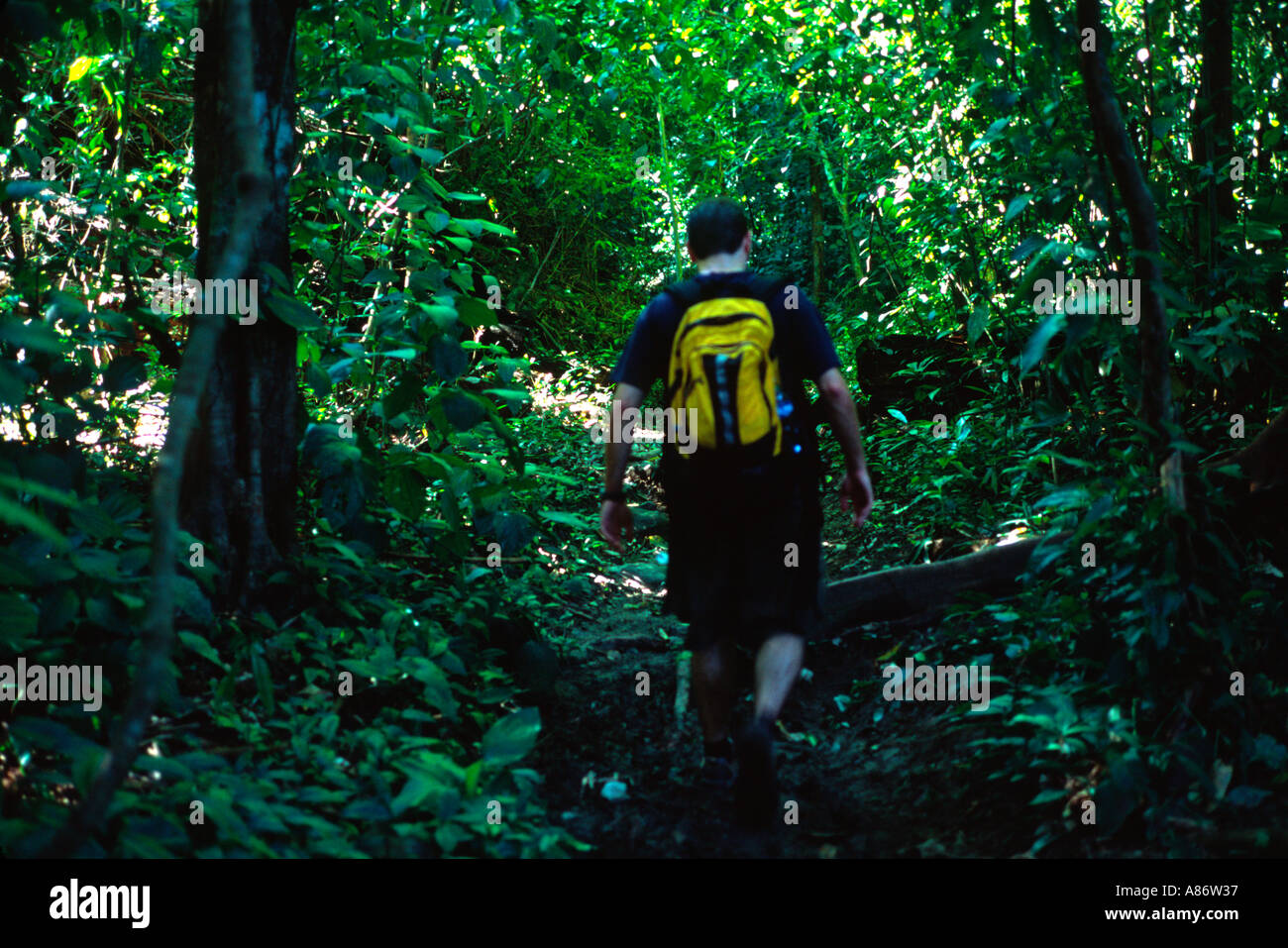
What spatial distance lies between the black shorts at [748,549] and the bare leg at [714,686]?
0.05 metres

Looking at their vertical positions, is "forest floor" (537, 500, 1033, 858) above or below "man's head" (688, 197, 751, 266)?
below

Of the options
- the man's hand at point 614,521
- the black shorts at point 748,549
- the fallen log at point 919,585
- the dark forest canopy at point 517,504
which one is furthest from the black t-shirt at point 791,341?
the fallen log at point 919,585

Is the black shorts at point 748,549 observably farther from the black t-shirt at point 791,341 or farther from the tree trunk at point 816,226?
the tree trunk at point 816,226

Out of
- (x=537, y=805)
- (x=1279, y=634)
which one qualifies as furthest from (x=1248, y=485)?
(x=537, y=805)

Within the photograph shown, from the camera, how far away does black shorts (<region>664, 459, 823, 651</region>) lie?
339 centimetres

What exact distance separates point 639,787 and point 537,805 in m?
0.52

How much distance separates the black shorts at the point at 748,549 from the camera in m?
3.39

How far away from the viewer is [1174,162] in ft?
14.1

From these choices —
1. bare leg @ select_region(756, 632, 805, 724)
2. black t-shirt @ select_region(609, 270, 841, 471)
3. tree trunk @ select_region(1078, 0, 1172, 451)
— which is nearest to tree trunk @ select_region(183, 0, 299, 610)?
black t-shirt @ select_region(609, 270, 841, 471)

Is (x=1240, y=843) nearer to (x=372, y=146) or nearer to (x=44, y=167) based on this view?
(x=372, y=146)

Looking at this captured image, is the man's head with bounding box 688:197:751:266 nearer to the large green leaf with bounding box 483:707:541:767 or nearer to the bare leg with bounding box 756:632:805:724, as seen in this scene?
the bare leg with bounding box 756:632:805:724

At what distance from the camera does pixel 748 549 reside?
11.2 feet

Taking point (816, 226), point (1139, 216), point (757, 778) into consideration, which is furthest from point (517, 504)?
point (816, 226)

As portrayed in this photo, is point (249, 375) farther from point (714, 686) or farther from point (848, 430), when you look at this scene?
point (848, 430)
